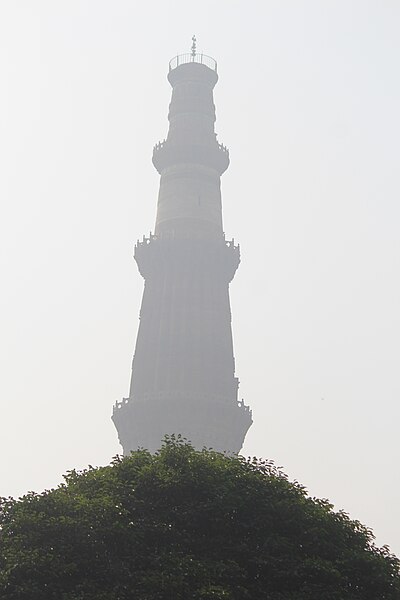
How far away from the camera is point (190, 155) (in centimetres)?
7844

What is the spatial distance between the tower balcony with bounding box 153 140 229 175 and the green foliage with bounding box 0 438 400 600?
5132 centimetres

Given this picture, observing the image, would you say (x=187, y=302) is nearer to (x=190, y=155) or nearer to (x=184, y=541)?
(x=190, y=155)

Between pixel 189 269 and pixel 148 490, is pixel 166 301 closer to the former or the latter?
pixel 189 269

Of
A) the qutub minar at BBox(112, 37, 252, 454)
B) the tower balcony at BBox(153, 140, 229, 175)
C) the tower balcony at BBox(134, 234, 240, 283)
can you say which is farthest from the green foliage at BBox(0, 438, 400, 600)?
the tower balcony at BBox(153, 140, 229, 175)

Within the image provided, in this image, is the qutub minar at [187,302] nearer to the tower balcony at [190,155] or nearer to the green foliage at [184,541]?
the tower balcony at [190,155]

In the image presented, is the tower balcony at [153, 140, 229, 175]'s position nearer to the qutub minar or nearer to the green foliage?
Answer: the qutub minar

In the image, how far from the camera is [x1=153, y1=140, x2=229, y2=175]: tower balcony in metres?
78.4

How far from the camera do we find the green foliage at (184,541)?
24656mm

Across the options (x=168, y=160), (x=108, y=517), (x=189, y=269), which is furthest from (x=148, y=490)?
(x=168, y=160)

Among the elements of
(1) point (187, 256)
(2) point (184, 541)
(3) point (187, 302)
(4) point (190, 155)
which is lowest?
(2) point (184, 541)

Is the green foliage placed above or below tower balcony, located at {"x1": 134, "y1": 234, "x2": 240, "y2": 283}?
below

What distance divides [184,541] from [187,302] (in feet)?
153

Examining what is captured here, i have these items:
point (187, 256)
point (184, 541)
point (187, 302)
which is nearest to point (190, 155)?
point (187, 256)

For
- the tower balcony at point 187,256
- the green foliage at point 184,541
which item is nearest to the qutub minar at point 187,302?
the tower balcony at point 187,256
